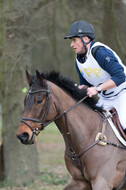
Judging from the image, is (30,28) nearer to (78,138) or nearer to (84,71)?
(84,71)

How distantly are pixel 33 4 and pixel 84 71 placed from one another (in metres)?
3.90

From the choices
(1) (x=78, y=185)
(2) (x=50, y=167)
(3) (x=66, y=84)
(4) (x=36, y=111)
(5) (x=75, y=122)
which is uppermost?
(3) (x=66, y=84)

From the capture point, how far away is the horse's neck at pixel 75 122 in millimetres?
4133

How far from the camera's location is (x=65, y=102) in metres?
4.16

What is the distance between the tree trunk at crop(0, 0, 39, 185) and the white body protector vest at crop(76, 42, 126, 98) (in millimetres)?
3089

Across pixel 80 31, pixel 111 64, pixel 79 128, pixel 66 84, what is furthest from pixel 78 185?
pixel 80 31

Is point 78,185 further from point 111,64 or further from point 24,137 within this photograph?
point 111,64

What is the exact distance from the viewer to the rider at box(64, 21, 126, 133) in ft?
13.8

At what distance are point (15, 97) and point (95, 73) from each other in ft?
11.4

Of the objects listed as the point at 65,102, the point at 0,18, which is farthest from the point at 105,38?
the point at 65,102

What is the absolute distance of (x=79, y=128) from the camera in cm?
423

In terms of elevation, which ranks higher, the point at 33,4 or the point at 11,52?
the point at 33,4

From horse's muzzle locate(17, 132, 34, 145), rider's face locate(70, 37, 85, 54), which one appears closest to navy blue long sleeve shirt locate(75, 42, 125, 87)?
rider's face locate(70, 37, 85, 54)

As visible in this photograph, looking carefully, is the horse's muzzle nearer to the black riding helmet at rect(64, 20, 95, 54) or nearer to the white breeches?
the white breeches
